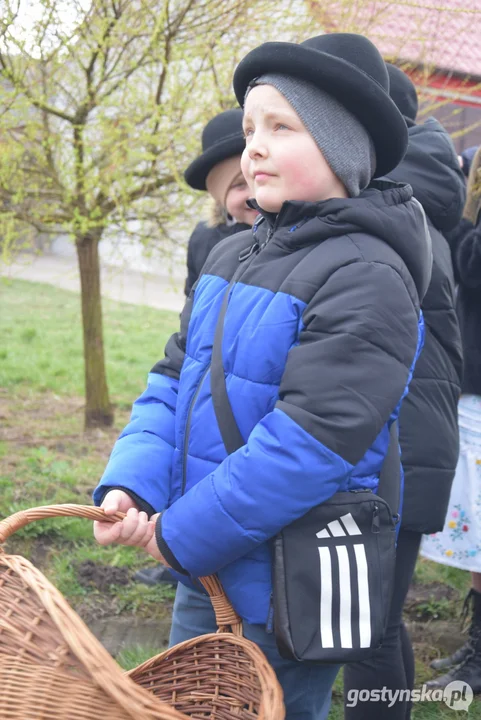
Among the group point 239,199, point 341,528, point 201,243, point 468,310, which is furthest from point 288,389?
point 201,243

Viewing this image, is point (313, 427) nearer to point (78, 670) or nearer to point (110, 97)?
point (78, 670)

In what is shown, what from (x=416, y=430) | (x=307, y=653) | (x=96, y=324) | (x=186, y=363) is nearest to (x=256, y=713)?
(x=307, y=653)

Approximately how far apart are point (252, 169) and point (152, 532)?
72 cm

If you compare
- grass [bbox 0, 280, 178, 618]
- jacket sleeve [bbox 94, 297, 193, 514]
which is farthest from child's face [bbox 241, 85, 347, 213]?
grass [bbox 0, 280, 178, 618]

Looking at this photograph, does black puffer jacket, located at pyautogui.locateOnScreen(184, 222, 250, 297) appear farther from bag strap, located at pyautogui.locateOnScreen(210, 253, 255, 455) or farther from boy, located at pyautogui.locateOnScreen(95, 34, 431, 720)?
bag strap, located at pyautogui.locateOnScreen(210, 253, 255, 455)

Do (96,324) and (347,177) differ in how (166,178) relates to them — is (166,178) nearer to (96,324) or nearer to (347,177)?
(96,324)

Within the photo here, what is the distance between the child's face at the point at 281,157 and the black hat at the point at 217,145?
101cm

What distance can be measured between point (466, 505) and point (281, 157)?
1.72 metres

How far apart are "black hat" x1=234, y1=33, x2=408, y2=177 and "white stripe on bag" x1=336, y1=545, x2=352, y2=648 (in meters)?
0.80

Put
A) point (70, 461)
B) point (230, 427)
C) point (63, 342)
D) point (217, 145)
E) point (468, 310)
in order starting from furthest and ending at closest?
point (63, 342), point (70, 461), point (468, 310), point (217, 145), point (230, 427)

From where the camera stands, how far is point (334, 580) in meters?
1.42

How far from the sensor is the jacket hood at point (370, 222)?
1.52m

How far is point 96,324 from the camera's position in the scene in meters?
5.38

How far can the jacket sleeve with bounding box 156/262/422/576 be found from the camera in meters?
1.38
